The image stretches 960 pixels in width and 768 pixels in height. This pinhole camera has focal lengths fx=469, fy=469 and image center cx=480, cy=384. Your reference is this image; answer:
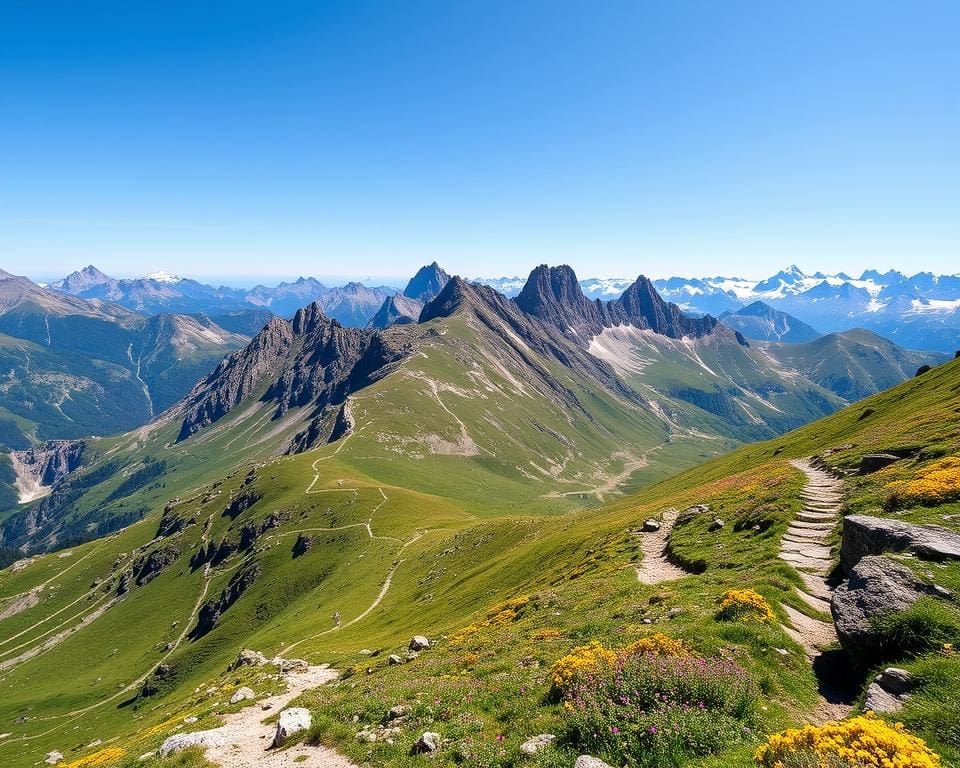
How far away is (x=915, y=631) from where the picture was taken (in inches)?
641

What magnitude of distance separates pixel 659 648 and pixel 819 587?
14678 millimetres

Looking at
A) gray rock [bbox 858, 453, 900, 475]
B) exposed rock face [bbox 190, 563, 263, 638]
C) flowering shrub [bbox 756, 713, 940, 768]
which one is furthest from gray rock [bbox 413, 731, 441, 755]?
exposed rock face [bbox 190, 563, 263, 638]

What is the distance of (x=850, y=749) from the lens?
10516 mm

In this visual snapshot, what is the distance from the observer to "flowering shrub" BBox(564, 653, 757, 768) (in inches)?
540

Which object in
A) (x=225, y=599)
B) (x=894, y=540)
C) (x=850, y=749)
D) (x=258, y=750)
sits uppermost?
(x=850, y=749)

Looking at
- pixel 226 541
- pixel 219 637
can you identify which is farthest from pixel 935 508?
pixel 226 541

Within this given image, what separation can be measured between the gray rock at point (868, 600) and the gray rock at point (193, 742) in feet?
100

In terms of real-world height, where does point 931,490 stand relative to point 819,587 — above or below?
above

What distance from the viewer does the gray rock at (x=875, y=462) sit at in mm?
46469

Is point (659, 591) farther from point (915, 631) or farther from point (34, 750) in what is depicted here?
point (34, 750)

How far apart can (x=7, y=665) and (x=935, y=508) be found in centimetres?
25467

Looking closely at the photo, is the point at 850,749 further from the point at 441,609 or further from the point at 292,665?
the point at 441,609

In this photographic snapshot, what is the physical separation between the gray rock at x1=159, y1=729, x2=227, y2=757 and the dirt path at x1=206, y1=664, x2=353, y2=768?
1.12 ft

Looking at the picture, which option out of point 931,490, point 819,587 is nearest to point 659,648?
point 819,587
